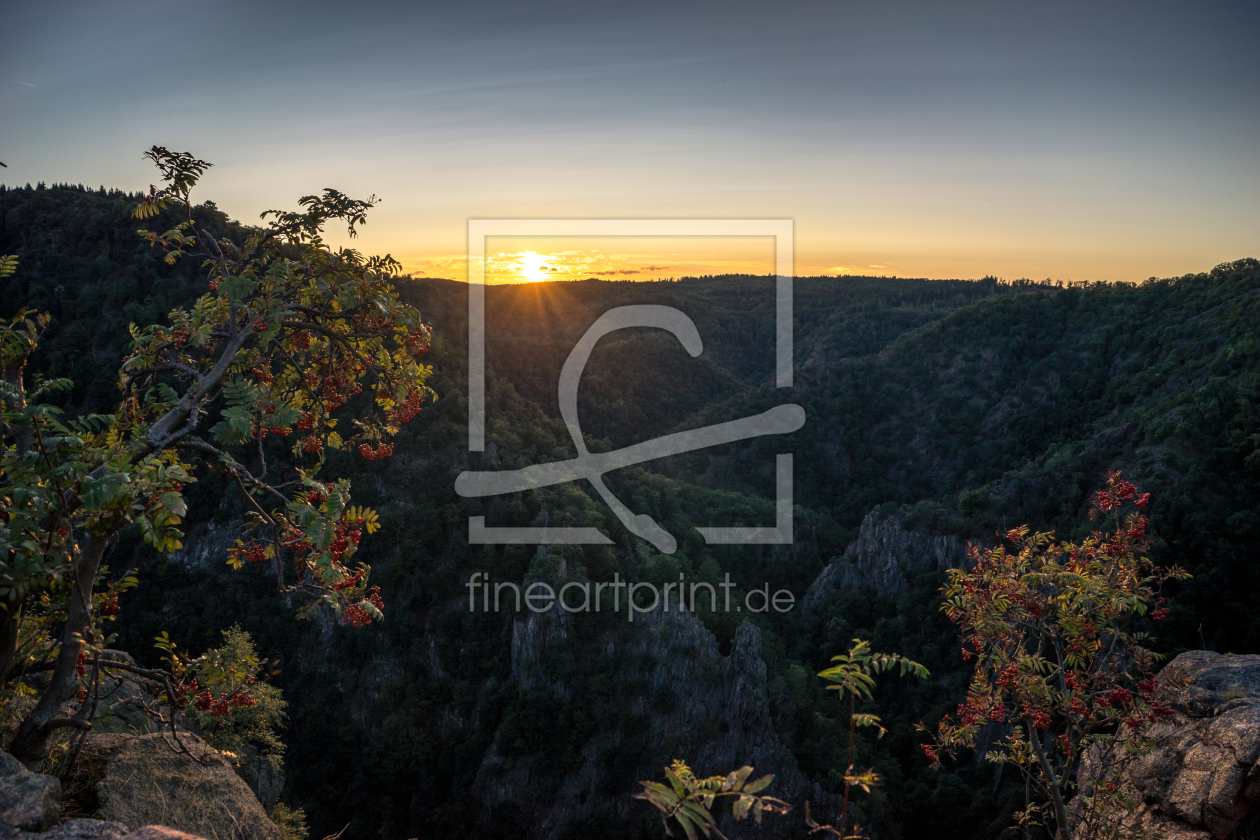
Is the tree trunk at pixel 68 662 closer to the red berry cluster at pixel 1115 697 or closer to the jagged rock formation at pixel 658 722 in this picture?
the red berry cluster at pixel 1115 697

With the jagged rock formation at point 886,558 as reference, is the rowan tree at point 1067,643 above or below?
above

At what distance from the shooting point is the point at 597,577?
43.2 metres

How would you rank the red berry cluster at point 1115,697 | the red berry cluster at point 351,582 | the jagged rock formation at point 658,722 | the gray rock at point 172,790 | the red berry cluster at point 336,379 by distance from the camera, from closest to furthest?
the red berry cluster at point 351,582 → the gray rock at point 172,790 → the red berry cluster at point 336,379 → the red berry cluster at point 1115,697 → the jagged rock formation at point 658,722

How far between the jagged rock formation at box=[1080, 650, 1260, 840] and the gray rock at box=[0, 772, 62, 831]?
11.3 metres

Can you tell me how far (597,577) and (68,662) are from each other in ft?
130

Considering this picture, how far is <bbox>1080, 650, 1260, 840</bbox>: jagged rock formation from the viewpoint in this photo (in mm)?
10016

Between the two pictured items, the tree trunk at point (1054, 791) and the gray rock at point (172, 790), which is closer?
the gray rock at point (172, 790)

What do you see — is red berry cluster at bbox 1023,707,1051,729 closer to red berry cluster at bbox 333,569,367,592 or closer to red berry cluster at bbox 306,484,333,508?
red berry cluster at bbox 333,569,367,592

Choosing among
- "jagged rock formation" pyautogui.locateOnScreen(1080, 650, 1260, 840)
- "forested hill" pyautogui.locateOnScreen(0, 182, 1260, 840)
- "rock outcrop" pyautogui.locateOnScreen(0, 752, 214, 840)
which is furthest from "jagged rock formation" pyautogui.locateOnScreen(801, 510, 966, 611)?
"rock outcrop" pyautogui.locateOnScreen(0, 752, 214, 840)

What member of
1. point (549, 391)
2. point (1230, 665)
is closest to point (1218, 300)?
point (549, 391)

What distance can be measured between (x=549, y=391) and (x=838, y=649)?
121ft

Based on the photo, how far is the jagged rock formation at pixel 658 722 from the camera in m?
38.8

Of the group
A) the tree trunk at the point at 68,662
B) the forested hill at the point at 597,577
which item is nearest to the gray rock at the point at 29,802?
the tree trunk at the point at 68,662

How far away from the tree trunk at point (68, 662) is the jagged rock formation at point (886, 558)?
59.6m
